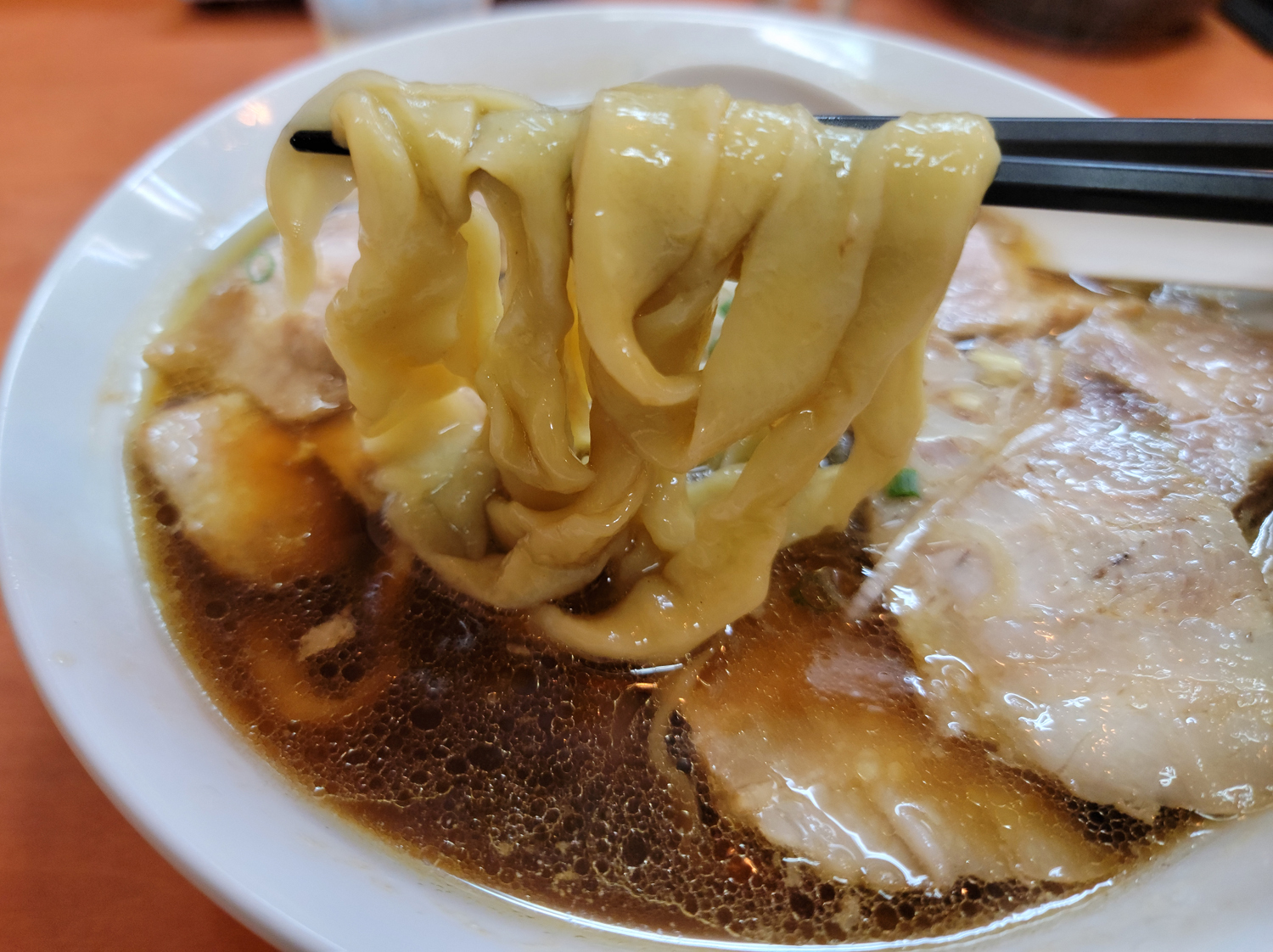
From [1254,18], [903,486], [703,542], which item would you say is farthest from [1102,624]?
[1254,18]

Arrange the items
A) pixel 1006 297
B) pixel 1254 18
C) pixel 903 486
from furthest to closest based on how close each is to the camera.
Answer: pixel 1254 18
pixel 1006 297
pixel 903 486

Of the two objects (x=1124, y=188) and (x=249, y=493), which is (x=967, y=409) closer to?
(x=1124, y=188)

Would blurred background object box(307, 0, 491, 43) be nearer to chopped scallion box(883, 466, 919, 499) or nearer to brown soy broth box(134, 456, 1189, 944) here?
brown soy broth box(134, 456, 1189, 944)

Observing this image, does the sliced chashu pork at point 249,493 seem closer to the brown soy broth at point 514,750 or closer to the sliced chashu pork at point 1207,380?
the brown soy broth at point 514,750

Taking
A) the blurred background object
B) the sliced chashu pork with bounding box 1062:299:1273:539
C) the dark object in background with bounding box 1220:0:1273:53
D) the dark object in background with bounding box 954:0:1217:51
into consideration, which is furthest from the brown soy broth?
the dark object in background with bounding box 1220:0:1273:53

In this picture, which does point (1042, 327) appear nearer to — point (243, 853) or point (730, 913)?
point (730, 913)

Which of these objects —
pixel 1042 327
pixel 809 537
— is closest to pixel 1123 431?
pixel 1042 327

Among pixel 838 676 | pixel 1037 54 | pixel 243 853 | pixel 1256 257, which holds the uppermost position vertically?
pixel 1037 54
